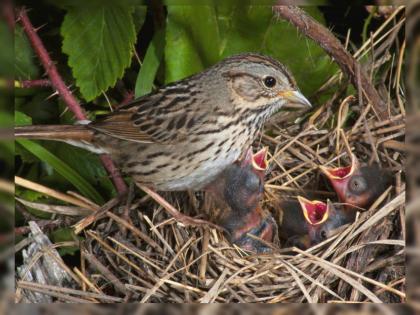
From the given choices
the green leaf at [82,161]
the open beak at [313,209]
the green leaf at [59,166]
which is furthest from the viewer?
the green leaf at [82,161]

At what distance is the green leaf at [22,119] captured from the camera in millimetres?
3352

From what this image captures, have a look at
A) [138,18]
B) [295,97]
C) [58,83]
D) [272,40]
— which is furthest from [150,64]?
[295,97]

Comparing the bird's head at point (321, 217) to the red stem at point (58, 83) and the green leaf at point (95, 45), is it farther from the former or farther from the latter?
the green leaf at point (95, 45)

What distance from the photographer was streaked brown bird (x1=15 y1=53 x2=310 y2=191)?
3186mm

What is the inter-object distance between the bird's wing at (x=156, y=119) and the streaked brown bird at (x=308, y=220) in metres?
0.48

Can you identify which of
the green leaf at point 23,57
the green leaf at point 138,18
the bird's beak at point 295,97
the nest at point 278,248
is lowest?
the nest at point 278,248

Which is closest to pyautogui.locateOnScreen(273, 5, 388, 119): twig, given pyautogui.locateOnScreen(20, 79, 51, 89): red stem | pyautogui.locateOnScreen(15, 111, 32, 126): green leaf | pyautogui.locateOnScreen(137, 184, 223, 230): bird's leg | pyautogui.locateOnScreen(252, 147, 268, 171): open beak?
→ pyautogui.locateOnScreen(252, 147, 268, 171): open beak

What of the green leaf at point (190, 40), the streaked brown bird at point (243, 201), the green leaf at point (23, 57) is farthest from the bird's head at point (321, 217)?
the green leaf at point (23, 57)

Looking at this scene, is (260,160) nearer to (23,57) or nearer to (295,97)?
(295,97)

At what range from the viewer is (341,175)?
3.33 meters

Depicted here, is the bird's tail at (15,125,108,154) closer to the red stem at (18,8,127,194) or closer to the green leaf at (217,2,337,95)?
the red stem at (18,8,127,194)

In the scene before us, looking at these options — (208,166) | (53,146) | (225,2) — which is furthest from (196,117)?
(53,146)

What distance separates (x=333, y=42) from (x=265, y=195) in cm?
64

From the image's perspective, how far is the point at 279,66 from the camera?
3182 millimetres
